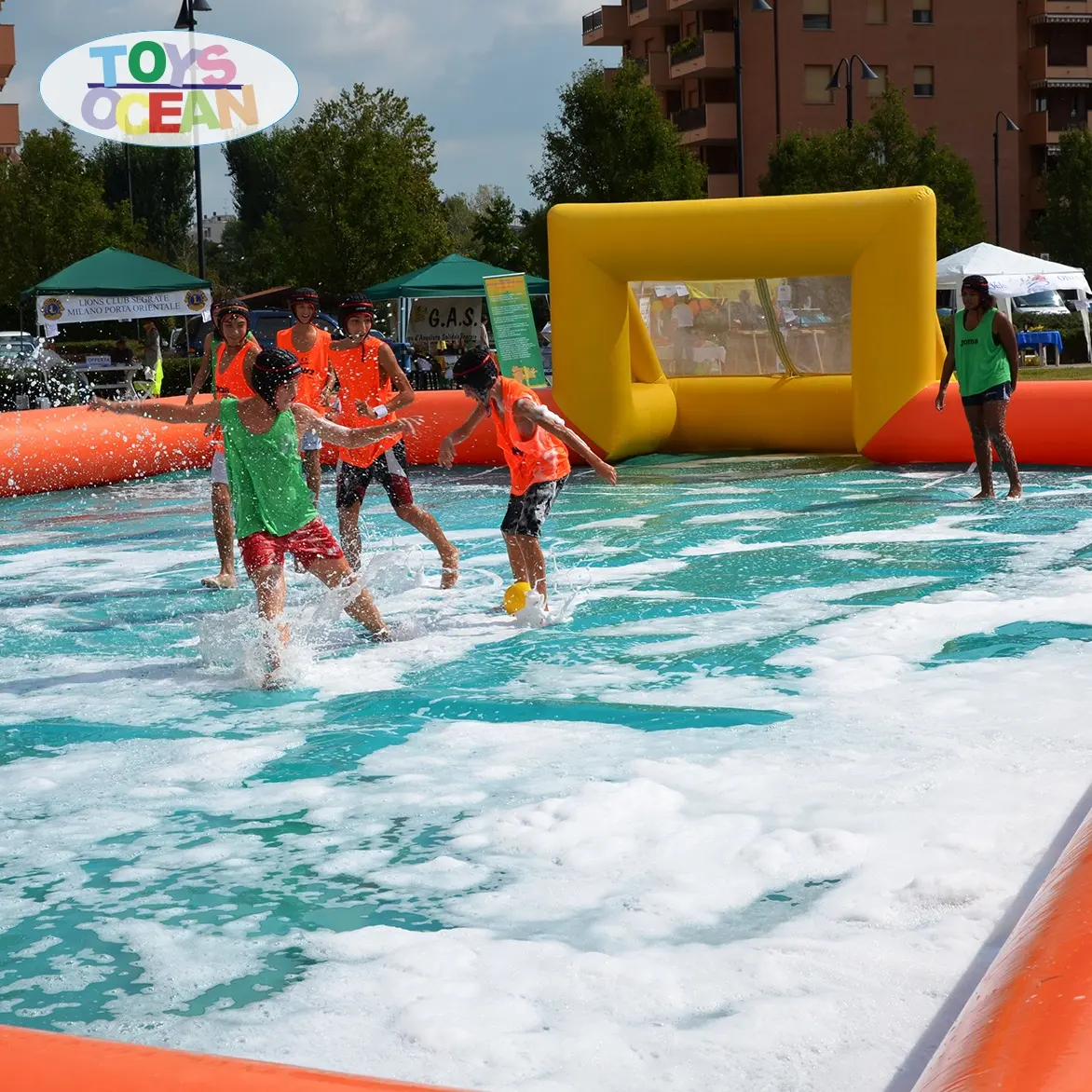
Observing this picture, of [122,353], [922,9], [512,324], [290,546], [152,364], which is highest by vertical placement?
→ [922,9]

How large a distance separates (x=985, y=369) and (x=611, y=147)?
30443 mm

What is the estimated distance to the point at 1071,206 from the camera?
46469 millimetres

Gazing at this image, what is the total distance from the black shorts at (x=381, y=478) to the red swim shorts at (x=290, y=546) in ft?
6.20

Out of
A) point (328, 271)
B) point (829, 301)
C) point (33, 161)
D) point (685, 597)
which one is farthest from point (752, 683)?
point (33, 161)

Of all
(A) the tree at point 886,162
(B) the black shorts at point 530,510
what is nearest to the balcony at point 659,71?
(A) the tree at point 886,162

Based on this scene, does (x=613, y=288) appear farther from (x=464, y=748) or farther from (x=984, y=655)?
(x=464, y=748)

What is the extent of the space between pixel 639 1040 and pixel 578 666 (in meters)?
3.19

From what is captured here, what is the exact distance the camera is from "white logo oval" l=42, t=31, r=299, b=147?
1806 cm

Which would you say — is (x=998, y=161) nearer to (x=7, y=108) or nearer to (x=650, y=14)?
(x=650, y=14)

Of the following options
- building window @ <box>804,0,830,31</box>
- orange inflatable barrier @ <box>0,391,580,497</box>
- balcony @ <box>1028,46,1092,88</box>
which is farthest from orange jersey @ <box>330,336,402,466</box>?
balcony @ <box>1028,46,1092,88</box>

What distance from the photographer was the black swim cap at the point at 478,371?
6859 mm

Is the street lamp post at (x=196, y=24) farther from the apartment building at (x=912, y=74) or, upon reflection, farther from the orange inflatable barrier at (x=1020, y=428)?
the apartment building at (x=912, y=74)

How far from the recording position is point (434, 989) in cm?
323

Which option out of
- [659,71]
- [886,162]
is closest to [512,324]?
[886,162]
